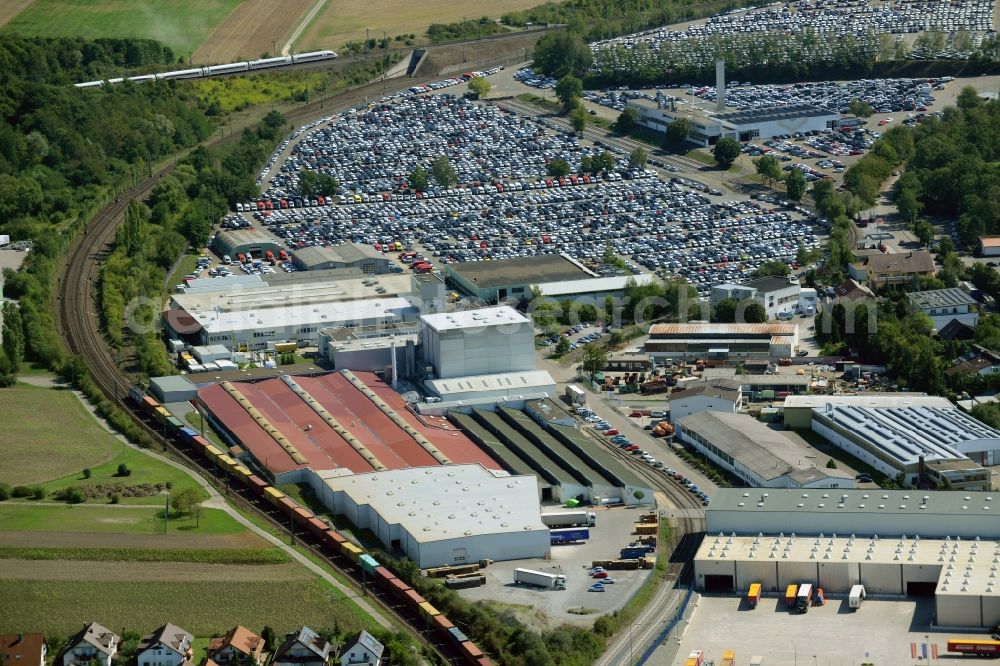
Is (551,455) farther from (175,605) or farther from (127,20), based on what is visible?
(127,20)

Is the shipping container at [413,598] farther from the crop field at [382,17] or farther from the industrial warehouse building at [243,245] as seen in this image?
the crop field at [382,17]

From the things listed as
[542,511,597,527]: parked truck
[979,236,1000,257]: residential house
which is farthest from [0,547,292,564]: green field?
[979,236,1000,257]: residential house

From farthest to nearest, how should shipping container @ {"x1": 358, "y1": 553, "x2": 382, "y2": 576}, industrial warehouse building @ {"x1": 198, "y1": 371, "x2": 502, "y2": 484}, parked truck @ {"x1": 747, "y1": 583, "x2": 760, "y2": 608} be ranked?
industrial warehouse building @ {"x1": 198, "y1": 371, "x2": 502, "y2": 484} < shipping container @ {"x1": 358, "y1": 553, "x2": 382, "y2": 576} < parked truck @ {"x1": 747, "y1": 583, "x2": 760, "y2": 608}

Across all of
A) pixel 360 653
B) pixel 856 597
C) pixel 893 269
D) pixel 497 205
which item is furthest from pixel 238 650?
pixel 497 205

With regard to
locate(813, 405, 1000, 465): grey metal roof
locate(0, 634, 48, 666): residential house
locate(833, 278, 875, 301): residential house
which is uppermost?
locate(0, 634, 48, 666): residential house

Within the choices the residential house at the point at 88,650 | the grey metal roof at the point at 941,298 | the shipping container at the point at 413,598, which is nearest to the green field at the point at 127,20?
the grey metal roof at the point at 941,298

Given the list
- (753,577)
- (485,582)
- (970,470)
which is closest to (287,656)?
(485,582)

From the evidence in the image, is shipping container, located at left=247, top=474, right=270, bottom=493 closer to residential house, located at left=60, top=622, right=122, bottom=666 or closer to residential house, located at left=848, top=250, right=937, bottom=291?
residential house, located at left=60, top=622, right=122, bottom=666
